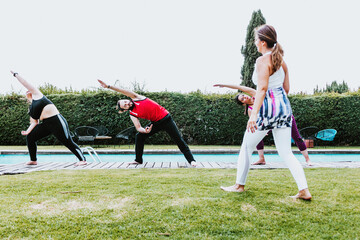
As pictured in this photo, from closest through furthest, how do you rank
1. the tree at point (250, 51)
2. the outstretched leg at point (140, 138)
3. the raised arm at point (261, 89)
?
the raised arm at point (261, 89) < the outstretched leg at point (140, 138) < the tree at point (250, 51)

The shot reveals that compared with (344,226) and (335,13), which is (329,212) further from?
(335,13)

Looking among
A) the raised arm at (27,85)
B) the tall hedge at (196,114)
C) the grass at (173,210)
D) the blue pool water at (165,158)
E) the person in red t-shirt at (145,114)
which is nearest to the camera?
the grass at (173,210)

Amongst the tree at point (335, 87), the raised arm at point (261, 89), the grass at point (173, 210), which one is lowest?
the grass at point (173, 210)

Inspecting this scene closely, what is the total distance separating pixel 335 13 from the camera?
26.8 ft

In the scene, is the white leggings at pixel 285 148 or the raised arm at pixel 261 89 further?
the white leggings at pixel 285 148

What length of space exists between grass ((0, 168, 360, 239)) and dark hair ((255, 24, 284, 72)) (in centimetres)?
125

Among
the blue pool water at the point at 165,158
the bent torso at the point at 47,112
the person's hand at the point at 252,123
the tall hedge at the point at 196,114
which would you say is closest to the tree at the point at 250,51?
the tall hedge at the point at 196,114

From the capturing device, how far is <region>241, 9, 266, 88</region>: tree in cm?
1814

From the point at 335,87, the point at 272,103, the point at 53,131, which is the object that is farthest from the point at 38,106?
the point at 335,87

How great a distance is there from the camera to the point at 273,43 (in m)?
2.51

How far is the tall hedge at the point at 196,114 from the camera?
40.7 ft

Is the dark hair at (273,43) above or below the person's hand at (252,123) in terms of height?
above

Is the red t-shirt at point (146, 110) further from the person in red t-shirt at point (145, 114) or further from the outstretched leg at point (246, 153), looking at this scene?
the outstretched leg at point (246, 153)

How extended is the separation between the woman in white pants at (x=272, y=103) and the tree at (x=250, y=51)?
16039 millimetres
